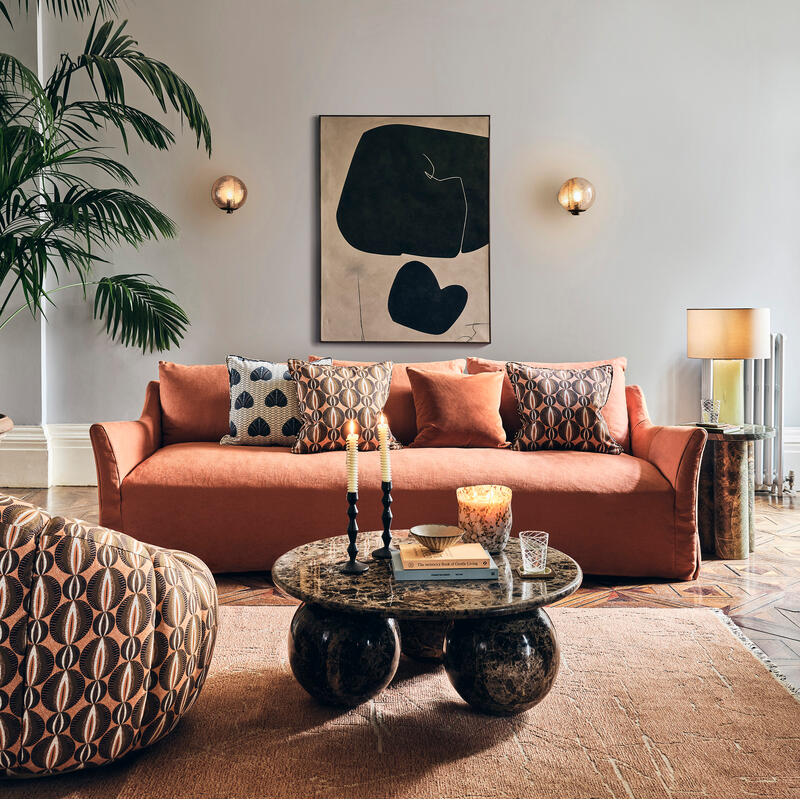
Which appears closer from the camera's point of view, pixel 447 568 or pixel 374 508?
pixel 447 568

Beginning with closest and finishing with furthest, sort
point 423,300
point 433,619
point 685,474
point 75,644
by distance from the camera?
1. point 75,644
2. point 433,619
3. point 685,474
4. point 423,300

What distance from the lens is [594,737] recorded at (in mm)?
1704

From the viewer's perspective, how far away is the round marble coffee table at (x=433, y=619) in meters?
1.67

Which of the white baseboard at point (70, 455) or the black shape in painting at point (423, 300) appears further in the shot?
the white baseboard at point (70, 455)

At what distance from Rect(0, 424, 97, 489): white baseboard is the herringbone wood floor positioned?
6.59ft

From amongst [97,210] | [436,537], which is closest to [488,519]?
[436,537]

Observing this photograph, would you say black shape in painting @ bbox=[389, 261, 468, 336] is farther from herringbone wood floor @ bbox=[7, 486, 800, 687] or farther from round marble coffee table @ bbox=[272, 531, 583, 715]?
round marble coffee table @ bbox=[272, 531, 583, 715]

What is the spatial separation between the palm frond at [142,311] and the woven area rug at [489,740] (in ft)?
7.45

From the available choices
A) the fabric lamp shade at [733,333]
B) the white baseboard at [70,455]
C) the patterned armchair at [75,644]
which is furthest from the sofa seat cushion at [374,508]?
the white baseboard at [70,455]

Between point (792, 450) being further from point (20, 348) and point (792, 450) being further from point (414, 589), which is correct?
point (20, 348)

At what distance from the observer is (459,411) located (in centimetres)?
336

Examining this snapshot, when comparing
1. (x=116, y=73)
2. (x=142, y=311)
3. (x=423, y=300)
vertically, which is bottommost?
(x=142, y=311)

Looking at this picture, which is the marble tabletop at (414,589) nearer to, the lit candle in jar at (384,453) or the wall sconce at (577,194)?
the lit candle in jar at (384,453)

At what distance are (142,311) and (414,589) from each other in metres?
2.80
